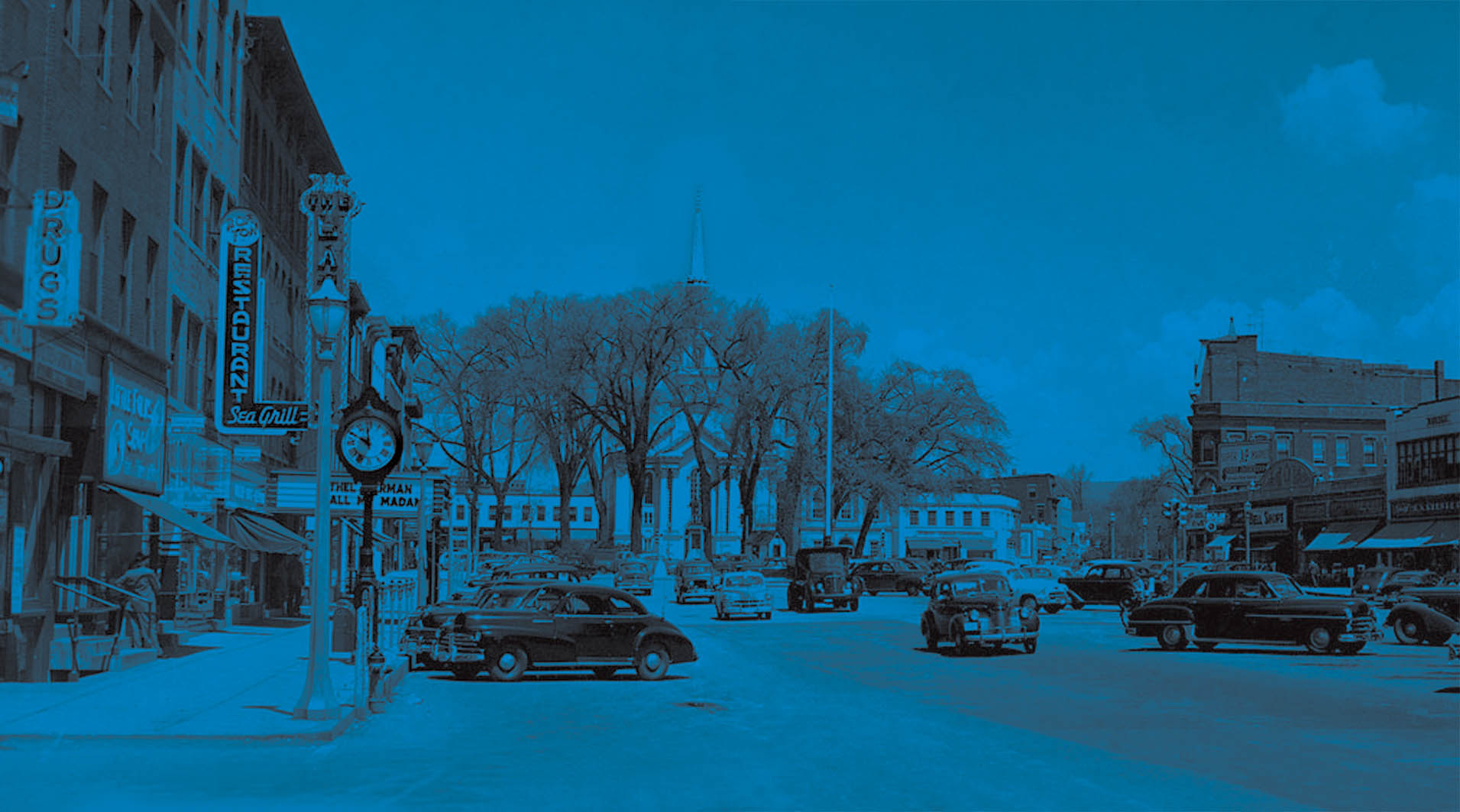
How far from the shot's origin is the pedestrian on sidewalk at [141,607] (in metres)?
23.4

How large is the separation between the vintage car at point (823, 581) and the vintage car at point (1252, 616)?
698 inches

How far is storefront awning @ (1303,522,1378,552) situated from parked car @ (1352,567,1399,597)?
1061 cm

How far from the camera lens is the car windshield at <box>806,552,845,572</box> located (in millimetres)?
47625

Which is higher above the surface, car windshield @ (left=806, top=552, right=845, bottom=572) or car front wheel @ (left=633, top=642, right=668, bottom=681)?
car windshield @ (left=806, top=552, right=845, bottom=572)

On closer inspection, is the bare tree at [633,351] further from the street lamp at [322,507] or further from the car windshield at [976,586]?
the street lamp at [322,507]

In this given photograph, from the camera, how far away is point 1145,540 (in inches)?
4737

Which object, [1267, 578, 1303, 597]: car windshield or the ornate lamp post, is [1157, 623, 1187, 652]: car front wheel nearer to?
[1267, 578, 1303, 597]: car windshield

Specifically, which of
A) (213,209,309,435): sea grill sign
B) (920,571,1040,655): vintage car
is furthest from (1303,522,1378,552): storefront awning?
(213,209,309,435): sea grill sign

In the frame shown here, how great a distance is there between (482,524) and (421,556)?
91.0 metres

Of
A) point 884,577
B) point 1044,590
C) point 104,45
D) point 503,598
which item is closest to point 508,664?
point 503,598

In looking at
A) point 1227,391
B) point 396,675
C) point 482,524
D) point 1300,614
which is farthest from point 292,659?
point 482,524

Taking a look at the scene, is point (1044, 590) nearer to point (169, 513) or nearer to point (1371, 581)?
point (1371, 581)

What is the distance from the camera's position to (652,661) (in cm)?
2205

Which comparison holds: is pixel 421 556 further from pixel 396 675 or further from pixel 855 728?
pixel 855 728
